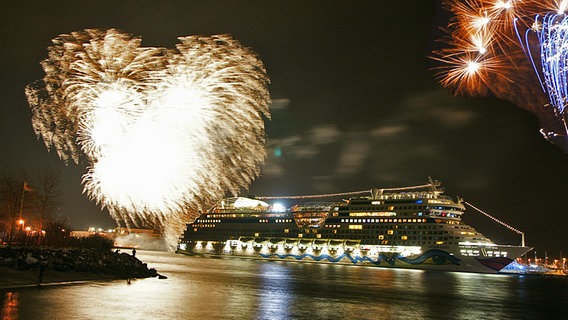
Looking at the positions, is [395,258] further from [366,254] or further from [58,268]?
[58,268]

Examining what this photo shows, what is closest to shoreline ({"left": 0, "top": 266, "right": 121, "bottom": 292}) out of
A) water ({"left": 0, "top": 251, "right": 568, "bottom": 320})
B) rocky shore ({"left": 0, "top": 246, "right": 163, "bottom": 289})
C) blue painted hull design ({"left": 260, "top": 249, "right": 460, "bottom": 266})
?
rocky shore ({"left": 0, "top": 246, "right": 163, "bottom": 289})

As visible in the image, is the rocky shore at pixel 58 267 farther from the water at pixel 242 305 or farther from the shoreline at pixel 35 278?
the water at pixel 242 305

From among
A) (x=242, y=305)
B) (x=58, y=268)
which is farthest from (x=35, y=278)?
(x=242, y=305)

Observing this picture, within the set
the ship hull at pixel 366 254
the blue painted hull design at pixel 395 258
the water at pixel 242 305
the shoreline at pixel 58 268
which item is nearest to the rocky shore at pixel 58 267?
the shoreline at pixel 58 268

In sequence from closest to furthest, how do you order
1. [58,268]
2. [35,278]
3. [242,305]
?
[242,305], [35,278], [58,268]

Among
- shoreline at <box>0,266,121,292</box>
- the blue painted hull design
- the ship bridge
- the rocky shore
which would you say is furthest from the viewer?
the ship bridge

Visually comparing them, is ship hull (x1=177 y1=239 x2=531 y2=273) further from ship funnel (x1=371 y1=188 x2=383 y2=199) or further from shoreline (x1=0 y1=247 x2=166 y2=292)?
shoreline (x1=0 y1=247 x2=166 y2=292)

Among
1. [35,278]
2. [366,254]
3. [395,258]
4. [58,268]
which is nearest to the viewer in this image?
[35,278]
